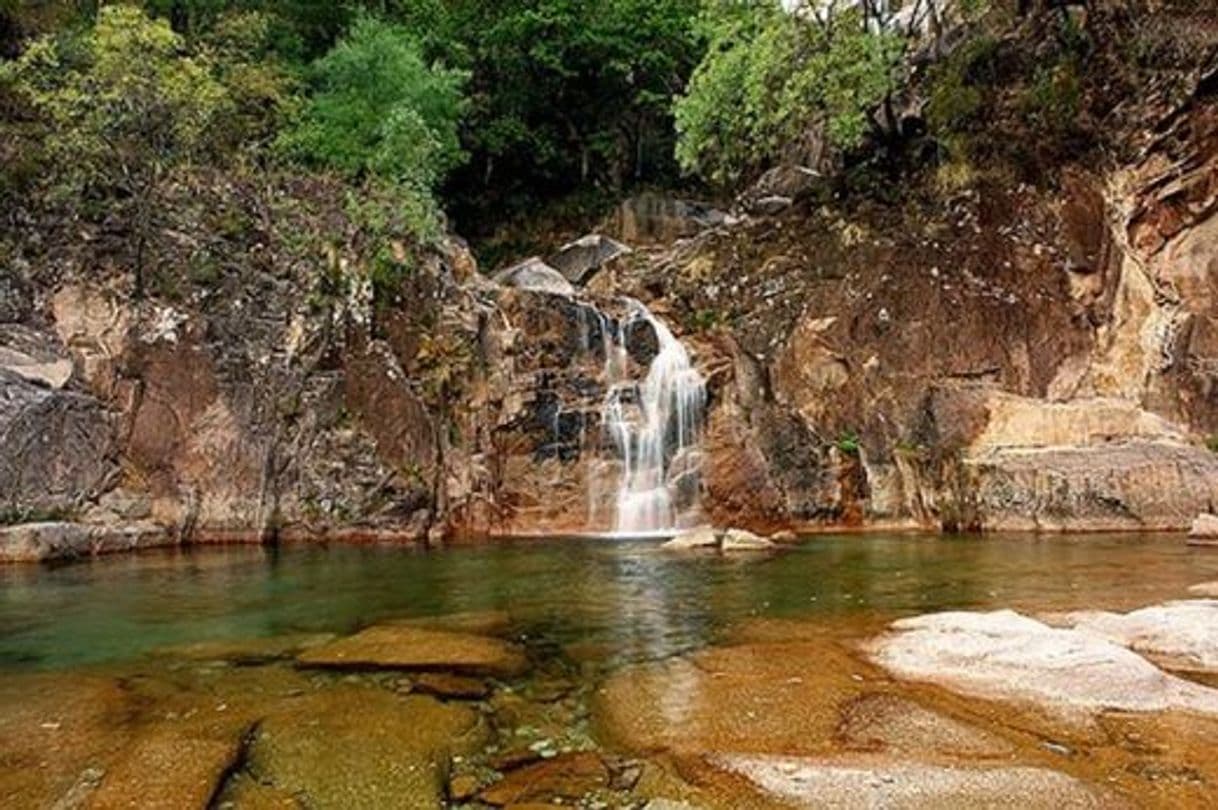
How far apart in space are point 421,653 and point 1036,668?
4.81 m

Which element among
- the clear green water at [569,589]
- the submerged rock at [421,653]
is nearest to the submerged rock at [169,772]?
the submerged rock at [421,653]

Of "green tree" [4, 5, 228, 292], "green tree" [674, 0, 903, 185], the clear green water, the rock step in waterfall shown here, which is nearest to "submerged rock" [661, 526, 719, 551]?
the clear green water

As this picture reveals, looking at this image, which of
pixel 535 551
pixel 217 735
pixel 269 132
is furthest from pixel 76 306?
pixel 217 735

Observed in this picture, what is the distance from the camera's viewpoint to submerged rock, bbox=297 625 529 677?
24.0ft

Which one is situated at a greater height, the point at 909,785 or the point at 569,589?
the point at 569,589

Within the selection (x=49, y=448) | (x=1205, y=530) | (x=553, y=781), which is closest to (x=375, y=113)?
(x=49, y=448)

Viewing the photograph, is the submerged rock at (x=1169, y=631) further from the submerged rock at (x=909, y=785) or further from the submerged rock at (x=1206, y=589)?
the submerged rock at (x=909, y=785)

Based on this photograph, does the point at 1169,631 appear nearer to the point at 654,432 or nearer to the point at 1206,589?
the point at 1206,589

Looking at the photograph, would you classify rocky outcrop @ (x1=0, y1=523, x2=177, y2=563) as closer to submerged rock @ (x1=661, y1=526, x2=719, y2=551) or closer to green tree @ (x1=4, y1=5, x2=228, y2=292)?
green tree @ (x1=4, y1=5, x2=228, y2=292)

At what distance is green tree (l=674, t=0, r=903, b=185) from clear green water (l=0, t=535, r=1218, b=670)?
435 inches

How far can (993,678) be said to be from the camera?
6.52m

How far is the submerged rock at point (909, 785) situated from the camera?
444 centimetres

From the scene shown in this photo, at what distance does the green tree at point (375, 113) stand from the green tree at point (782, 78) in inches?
270

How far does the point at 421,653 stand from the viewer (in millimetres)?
7699
